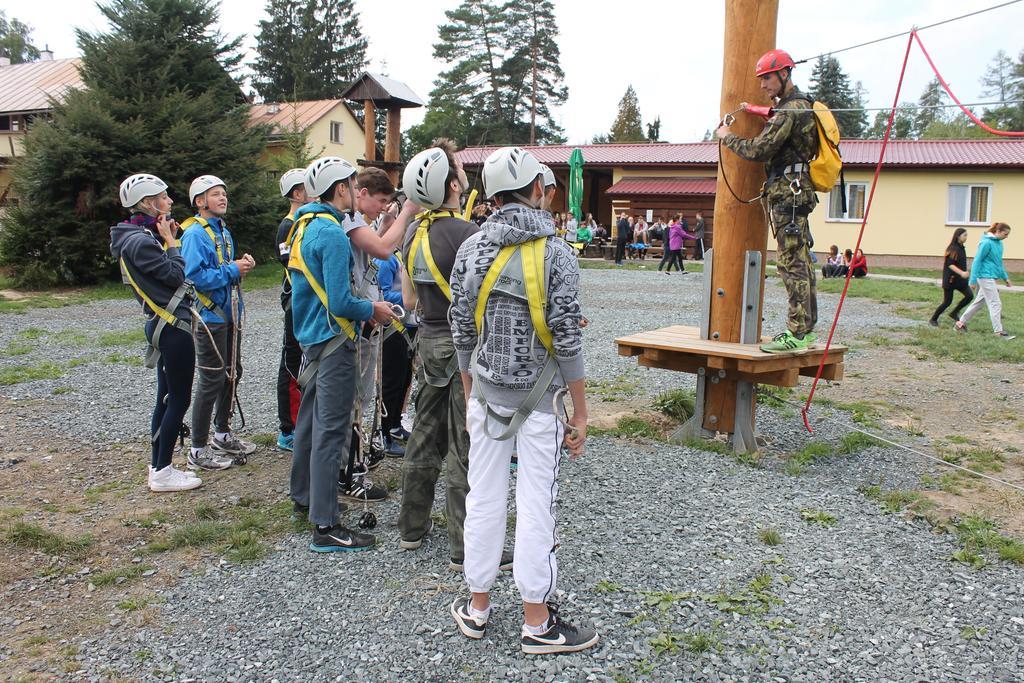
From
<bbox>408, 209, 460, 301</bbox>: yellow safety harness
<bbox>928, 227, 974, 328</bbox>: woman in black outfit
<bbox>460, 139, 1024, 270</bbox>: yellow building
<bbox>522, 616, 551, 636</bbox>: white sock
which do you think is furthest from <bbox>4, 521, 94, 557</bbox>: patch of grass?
<bbox>460, 139, 1024, 270</bbox>: yellow building

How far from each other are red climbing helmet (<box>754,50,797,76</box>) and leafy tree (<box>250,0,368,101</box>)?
178ft

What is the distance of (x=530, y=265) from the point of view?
10.3 ft

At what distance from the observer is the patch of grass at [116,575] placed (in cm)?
394

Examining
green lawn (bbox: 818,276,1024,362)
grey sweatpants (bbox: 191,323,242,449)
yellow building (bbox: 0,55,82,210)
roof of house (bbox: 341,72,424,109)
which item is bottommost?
green lawn (bbox: 818,276,1024,362)

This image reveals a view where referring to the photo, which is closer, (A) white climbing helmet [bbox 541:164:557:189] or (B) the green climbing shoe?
(A) white climbing helmet [bbox 541:164:557:189]

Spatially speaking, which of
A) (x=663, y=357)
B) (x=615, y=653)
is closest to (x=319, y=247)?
(x=615, y=653)

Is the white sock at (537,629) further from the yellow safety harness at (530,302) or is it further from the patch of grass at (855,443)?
the patch of grass at (855,443)

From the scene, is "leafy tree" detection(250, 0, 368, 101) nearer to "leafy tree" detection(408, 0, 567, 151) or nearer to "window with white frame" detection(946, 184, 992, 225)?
"leafy tree" detection(408, 0, 567, 151)

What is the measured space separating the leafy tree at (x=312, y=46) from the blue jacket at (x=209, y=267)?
53410 mm

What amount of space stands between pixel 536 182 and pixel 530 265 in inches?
14.8

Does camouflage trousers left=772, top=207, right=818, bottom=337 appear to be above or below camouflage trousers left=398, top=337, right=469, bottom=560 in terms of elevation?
above

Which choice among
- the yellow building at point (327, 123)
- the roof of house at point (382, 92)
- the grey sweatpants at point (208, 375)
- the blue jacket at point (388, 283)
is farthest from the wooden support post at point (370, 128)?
the grey sweatpants at point (208, 375)

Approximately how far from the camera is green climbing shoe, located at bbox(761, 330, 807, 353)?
5559mm

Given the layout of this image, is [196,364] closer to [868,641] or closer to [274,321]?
[868,641]
